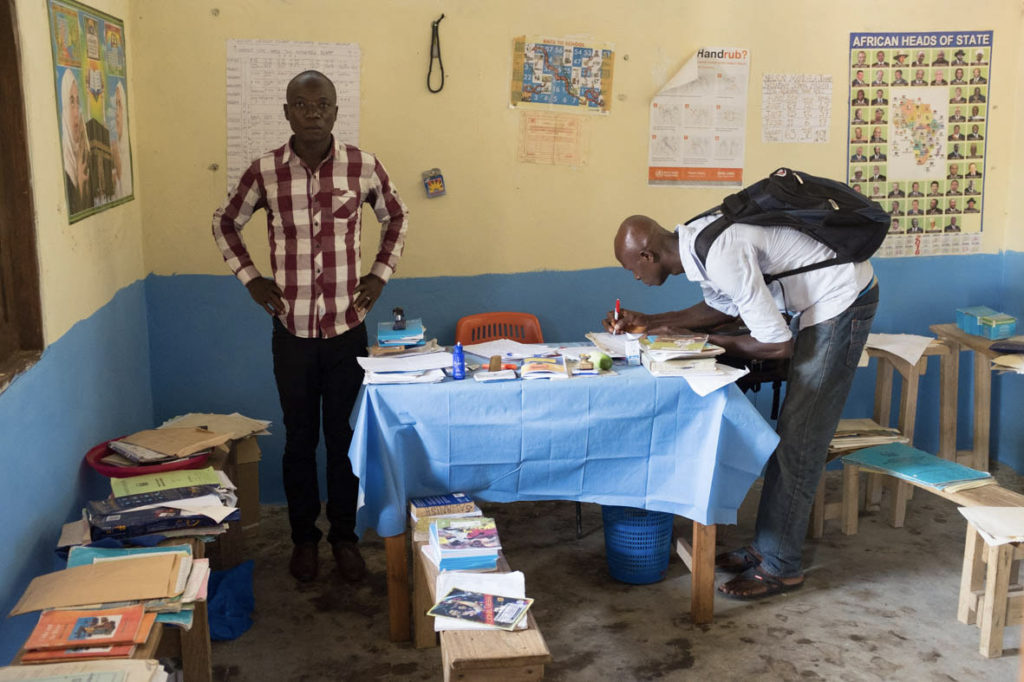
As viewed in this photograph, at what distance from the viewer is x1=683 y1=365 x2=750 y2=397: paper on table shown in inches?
129

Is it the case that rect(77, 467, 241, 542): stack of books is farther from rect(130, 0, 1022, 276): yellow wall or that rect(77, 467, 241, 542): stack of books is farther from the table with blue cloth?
rect(130, 0, 1022, 276): yellow wall

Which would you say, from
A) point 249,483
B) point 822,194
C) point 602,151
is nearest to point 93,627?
point 249,483

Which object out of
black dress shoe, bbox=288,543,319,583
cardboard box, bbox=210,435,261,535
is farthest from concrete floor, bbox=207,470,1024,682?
cardboard box, bbox=210,435,261,535

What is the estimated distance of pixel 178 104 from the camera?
165 inches

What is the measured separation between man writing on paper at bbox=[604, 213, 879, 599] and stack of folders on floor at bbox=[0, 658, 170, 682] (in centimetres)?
195

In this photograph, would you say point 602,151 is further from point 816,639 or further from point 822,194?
point 816,639

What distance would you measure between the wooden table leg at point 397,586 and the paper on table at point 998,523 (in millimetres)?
1920

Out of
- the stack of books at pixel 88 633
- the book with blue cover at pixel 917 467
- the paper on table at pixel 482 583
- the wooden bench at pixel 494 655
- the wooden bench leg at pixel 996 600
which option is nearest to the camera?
the stack of books at pixel 88 633

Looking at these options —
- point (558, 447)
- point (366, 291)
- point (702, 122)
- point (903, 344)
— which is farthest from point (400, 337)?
point (903, 344)

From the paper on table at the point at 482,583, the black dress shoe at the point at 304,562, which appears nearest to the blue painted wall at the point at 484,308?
the black dress shoe at the point at 304,562

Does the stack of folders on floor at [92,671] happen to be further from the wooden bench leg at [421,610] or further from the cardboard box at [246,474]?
the cardboard box at [246,474]

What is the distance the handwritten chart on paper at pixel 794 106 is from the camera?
4.66 metres

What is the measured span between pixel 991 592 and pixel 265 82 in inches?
136

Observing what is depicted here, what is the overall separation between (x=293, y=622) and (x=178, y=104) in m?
2.24
